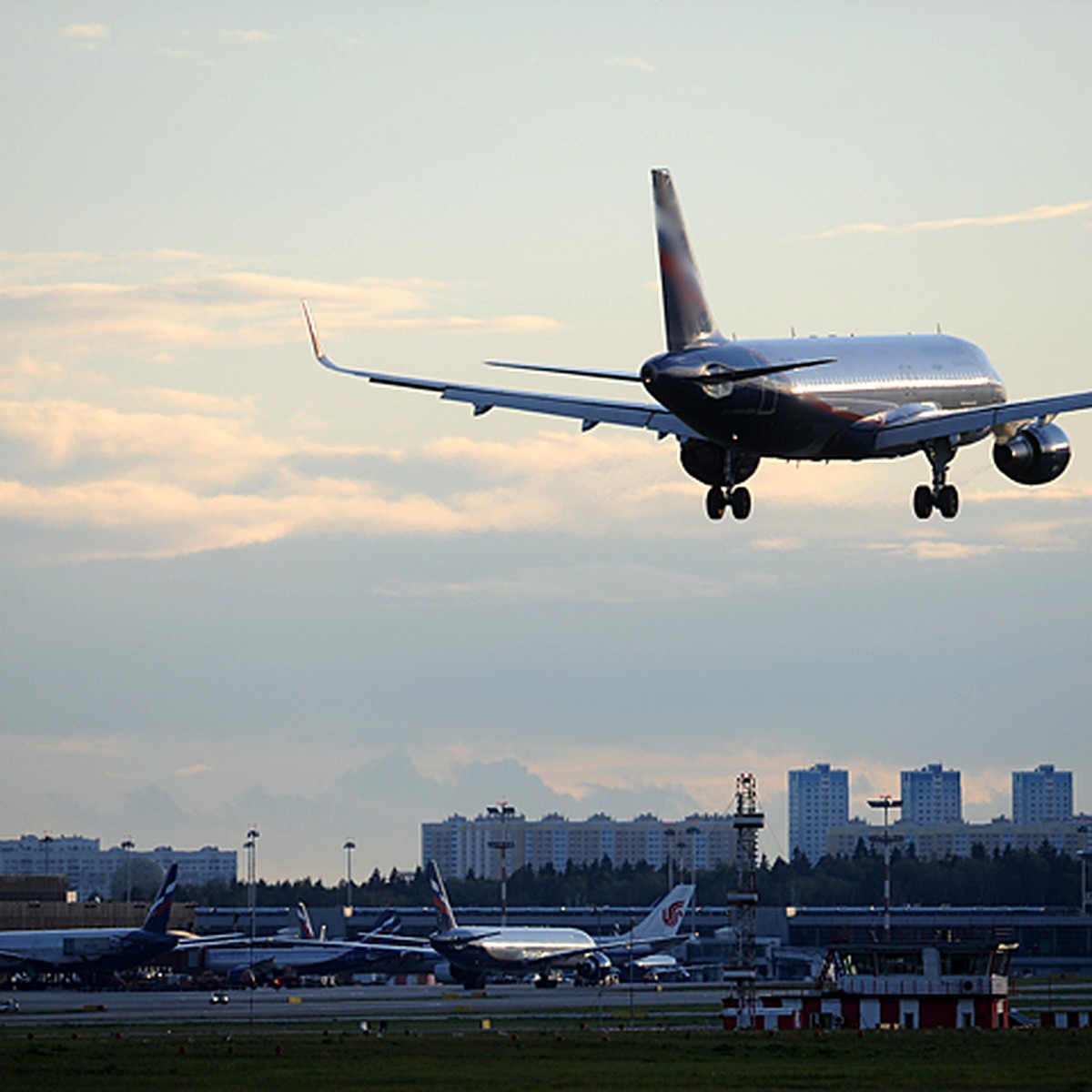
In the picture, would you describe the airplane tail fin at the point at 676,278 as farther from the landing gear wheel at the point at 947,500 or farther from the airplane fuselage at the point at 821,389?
the landing gear wheel at the point at 947,500

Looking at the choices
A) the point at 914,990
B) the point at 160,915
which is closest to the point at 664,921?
the point at 160,915

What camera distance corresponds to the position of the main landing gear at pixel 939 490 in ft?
273

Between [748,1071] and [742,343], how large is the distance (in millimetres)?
25023

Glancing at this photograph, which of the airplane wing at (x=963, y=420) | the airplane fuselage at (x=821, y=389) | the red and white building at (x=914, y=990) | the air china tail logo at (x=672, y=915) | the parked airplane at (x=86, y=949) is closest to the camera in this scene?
the airplane fuselage at (x=821, y=389)

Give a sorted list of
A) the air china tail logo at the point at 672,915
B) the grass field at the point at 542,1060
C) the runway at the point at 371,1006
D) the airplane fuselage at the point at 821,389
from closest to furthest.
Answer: the grass field at the point at 542,1060
the airplane fuselage at the point at 821,389
the runway at the point at 371,1006
the air china tail logo at the point at 672,915

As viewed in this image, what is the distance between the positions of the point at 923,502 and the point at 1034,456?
4774 mm

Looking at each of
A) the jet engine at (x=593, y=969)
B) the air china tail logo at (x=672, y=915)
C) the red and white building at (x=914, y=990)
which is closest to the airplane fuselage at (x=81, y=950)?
the jet engine at (x=593, y=969)

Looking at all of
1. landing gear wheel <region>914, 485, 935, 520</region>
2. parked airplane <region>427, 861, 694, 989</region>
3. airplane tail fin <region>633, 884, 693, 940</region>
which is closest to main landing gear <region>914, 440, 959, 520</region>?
landing gear wheel <region>914, 485, 935, 520</region>

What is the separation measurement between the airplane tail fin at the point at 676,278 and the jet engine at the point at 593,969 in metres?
103

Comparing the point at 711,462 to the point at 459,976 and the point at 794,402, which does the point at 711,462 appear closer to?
the point at 794,402

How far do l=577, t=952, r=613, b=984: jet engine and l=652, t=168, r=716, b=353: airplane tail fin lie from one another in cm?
10286

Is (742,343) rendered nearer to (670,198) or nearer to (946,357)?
(670,198)

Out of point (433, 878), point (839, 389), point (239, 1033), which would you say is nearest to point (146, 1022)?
point (239, 1033)

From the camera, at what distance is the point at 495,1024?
366ft
